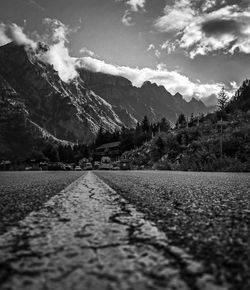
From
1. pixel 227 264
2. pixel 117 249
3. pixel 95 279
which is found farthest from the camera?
pixel 117 249

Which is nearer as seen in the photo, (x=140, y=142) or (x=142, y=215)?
(x=142, y=215)

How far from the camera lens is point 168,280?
1.09 metres

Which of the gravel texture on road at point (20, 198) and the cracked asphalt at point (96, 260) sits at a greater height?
the cracked asphalt at point (96, 260)

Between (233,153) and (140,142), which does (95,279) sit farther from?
(140,142)

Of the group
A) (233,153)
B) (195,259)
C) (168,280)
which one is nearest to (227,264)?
(195,259)

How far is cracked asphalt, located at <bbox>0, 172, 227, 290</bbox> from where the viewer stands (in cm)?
105

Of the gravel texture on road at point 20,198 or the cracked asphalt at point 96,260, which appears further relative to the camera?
the gravel texture on road at point 20,198

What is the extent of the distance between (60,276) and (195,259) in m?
0.60

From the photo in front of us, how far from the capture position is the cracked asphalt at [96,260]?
1048 millimetres

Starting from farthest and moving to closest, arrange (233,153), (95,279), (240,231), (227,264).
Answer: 1. (233,153)
2. (240,231)
3. (227,264)
4. (95,279)

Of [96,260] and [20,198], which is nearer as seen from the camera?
[96,260]

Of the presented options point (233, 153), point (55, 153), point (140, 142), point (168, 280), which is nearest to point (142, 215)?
point (168, 280)

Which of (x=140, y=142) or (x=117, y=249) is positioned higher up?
(x=140, y=142)

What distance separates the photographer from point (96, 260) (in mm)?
1303
